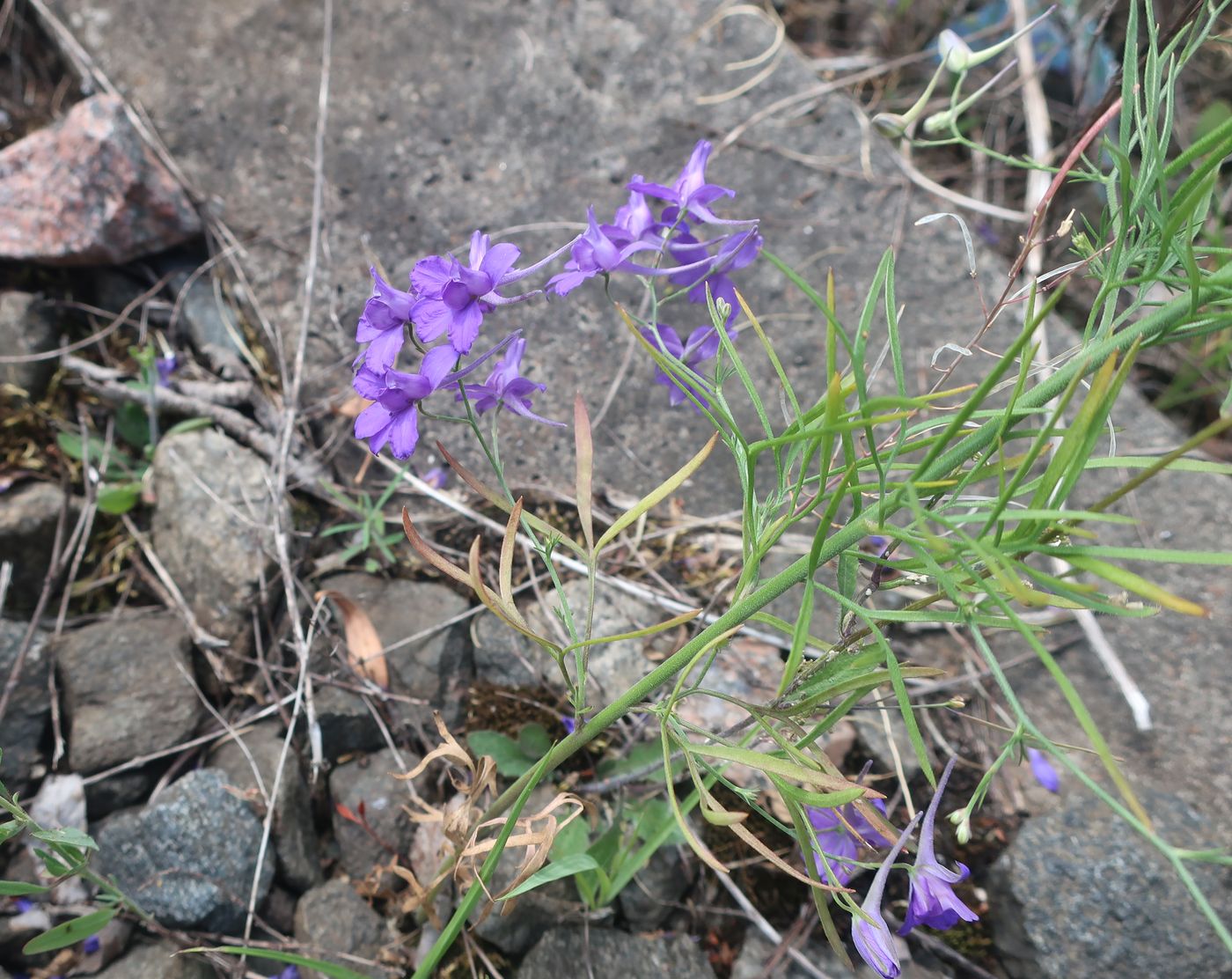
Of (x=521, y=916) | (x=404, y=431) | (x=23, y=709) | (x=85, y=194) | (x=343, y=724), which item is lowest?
(x=521, y=916)

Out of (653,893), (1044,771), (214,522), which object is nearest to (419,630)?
(214,522)

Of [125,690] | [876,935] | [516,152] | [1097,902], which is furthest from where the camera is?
[516,152]

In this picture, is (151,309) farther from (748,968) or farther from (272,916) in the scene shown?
(748,968)

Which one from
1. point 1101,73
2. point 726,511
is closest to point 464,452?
point 726,511

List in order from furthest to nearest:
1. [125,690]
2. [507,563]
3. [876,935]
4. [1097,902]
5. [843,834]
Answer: [125,690] < [1097,902] < [843,834] < [507,563] < [876,935]

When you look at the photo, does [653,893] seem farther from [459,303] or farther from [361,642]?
[459,303]
